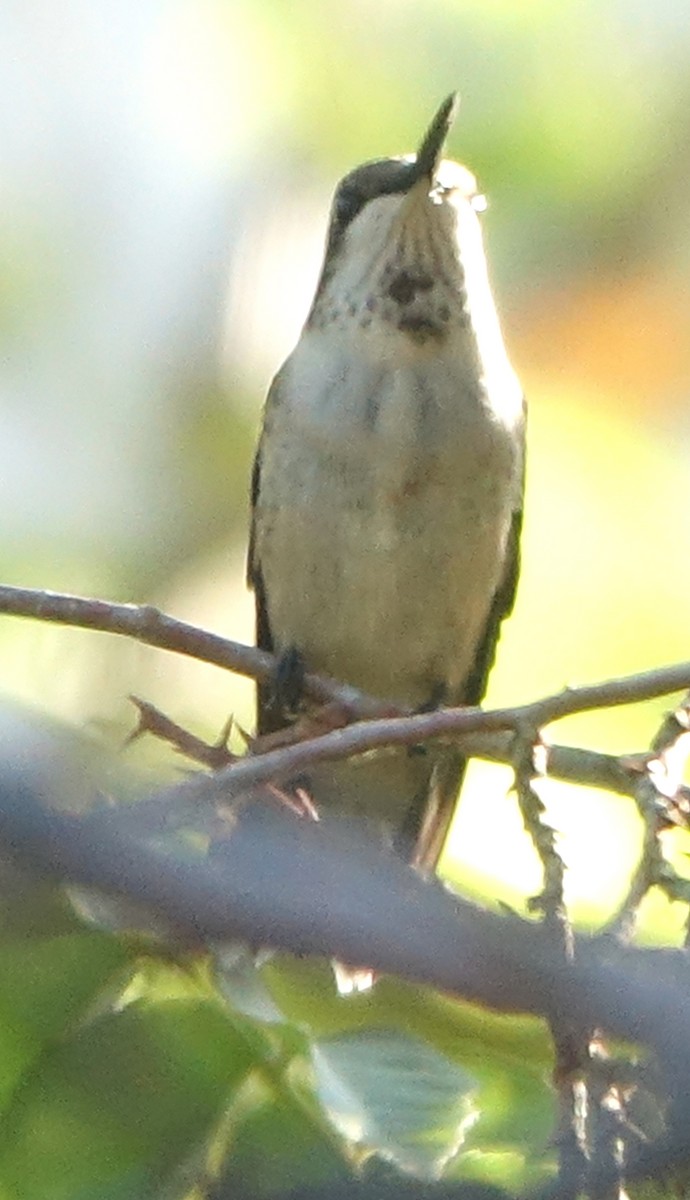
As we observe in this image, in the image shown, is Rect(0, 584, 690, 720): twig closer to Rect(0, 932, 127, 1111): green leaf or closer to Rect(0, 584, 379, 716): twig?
Rect(0, 584, 379, 716): twig

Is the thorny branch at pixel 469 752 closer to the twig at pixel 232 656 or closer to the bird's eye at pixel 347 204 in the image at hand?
the twig at pixel 232 656

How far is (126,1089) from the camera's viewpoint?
→ 1415 millimetres

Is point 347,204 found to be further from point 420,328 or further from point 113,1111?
point 113,1111

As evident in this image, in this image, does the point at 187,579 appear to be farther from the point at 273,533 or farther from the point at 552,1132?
the point at 552,1132

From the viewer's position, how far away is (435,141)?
13.5 ft

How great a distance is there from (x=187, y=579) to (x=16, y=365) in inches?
52.8

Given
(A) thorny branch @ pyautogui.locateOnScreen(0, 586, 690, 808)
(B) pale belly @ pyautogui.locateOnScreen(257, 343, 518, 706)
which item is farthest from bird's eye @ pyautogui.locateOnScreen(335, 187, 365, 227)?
(A) thorny branch @ pyautogui.locateOnScreen(0, 586, 690, 808)

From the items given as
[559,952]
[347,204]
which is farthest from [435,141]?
[559,952]

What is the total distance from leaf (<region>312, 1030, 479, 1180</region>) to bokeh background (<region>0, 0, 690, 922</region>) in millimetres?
3532

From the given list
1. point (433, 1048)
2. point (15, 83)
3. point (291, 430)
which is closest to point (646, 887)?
point (433, 1048)

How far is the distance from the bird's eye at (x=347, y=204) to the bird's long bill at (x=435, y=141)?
0.66 ft

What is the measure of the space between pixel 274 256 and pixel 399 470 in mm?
2086

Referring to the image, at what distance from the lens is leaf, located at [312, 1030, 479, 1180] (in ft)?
4.63

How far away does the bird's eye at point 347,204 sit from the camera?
4.47m
